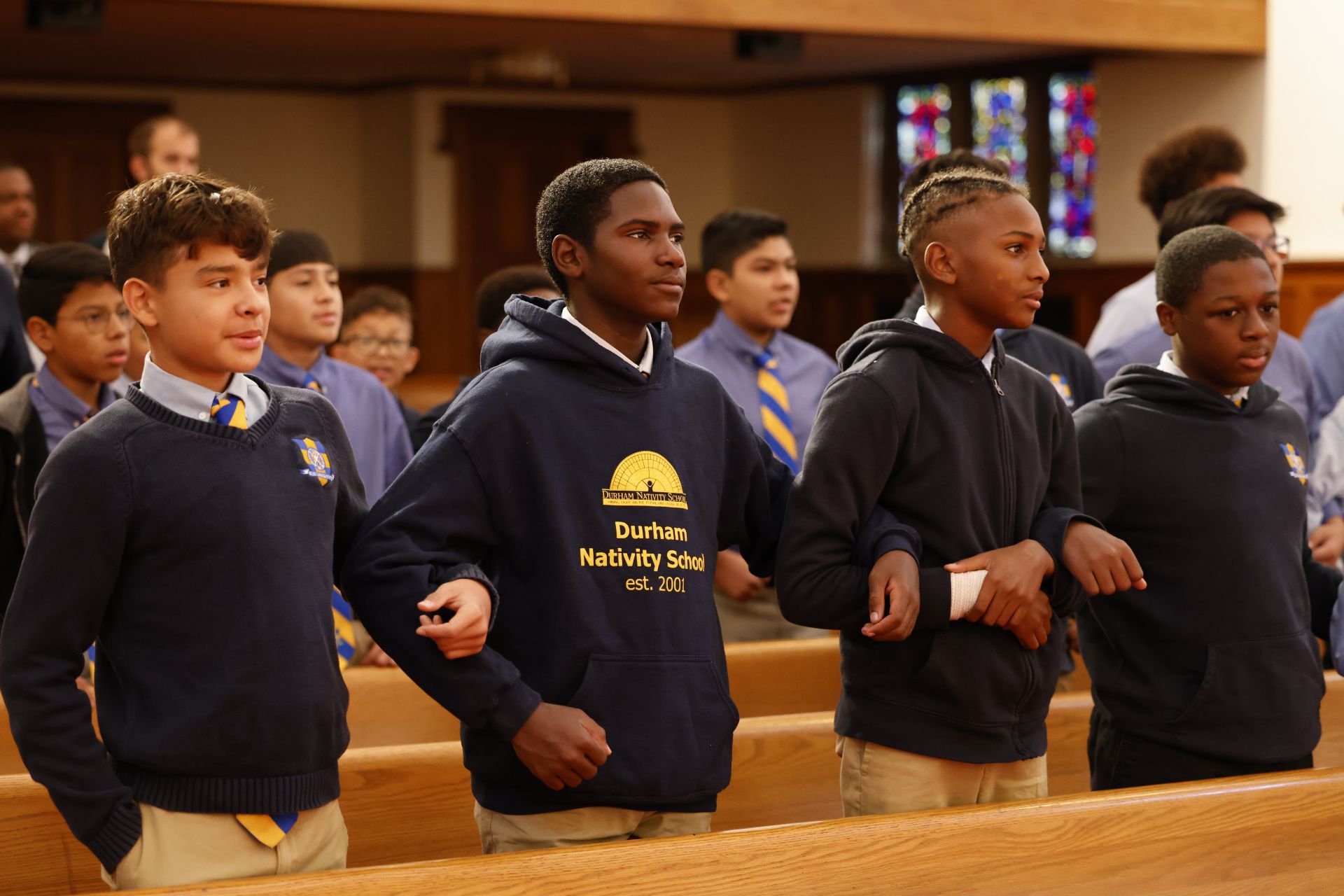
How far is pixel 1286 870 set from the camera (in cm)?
231

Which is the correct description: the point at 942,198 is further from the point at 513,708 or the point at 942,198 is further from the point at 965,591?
the point at 513,708

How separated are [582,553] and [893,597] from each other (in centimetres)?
42

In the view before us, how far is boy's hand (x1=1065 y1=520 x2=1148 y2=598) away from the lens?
214 cm

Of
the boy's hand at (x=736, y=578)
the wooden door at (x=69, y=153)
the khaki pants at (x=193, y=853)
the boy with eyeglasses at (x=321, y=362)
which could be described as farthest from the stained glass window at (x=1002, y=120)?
the khaki pants at (x=193, y=853)

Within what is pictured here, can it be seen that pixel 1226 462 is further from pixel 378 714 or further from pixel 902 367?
pixel 378 714

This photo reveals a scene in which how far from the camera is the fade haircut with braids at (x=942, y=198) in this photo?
227 cm

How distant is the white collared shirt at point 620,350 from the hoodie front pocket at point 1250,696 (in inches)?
40.8

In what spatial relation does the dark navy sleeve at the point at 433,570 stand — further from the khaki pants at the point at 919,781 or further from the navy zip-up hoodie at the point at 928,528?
the khaki pants at the point at 919,781

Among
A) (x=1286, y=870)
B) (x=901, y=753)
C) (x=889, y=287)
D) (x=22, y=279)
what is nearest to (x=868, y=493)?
(x=901, y=753)

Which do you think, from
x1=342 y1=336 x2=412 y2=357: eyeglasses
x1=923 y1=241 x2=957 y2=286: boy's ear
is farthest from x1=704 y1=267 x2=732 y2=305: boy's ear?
x1=923 y1=241 x2=957 y2=286: boy's ear

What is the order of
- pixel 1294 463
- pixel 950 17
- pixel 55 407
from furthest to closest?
pixel 950 17 < pixel 55 407 < pixel 1294 463

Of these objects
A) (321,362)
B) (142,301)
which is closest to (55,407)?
(321,362)

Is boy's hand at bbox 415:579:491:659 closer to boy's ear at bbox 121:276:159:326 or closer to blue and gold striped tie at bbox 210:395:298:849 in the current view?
blue and gold striped tie at bbox 210:395:298:849

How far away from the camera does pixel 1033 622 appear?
2168mm
